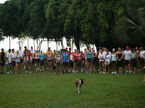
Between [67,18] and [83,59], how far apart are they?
703 centimetres

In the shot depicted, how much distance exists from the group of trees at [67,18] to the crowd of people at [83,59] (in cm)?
163

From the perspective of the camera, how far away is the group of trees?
2698 cm

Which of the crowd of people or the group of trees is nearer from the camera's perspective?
the crowd of people

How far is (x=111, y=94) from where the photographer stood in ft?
36.2

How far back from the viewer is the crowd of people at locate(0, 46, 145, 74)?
21.2 m

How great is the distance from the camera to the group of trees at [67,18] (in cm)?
2698

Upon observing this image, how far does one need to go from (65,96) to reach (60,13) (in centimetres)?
2159

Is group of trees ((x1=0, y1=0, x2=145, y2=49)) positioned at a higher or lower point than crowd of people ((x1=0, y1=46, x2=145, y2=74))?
higher

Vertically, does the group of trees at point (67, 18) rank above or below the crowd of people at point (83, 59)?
above

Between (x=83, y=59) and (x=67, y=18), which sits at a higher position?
(x=67, y=18)

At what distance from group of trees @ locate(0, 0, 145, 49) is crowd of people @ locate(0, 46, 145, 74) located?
1.63 meters

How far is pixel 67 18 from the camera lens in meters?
29.4

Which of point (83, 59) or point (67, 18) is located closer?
point (83, 59)

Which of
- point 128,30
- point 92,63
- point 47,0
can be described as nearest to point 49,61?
point 92,63
